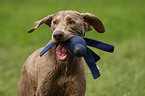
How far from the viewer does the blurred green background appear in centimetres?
735

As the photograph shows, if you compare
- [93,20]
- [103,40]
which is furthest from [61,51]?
[103,40]

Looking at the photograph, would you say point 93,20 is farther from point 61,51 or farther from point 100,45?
point 61,51

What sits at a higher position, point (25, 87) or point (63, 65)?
point (63, 65)

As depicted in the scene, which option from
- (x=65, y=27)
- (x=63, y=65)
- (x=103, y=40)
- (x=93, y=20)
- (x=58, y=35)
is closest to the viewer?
(x=58, y=35)

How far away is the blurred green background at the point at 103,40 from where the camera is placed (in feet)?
24.1

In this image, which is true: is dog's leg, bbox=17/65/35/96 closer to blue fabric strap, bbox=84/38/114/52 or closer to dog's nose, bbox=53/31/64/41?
blue fabric strap, bbox=84/38/114/52

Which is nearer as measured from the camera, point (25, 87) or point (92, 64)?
point (92, 64)

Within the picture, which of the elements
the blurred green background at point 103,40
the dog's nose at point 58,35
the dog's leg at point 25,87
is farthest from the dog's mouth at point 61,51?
the blurred green background at point 103,40

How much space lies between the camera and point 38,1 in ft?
58.7

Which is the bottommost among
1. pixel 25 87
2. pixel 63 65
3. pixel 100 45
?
pixel 25 87

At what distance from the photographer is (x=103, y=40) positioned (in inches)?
465

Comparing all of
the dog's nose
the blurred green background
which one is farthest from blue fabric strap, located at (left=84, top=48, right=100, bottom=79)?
the blurred green background

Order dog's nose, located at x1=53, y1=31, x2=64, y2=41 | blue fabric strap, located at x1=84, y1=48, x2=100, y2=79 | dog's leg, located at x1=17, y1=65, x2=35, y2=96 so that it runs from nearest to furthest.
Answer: dog's nose, located at x1=53, y1=31, x2=64, y2=41, blue fabric strap, located at x1=84, y1=48, x2=100, y2=79, dog's leg, located at x1=17, y1=65, x2=35, y2=96

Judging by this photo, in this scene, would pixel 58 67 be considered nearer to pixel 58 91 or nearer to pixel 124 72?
pixel 58 91
